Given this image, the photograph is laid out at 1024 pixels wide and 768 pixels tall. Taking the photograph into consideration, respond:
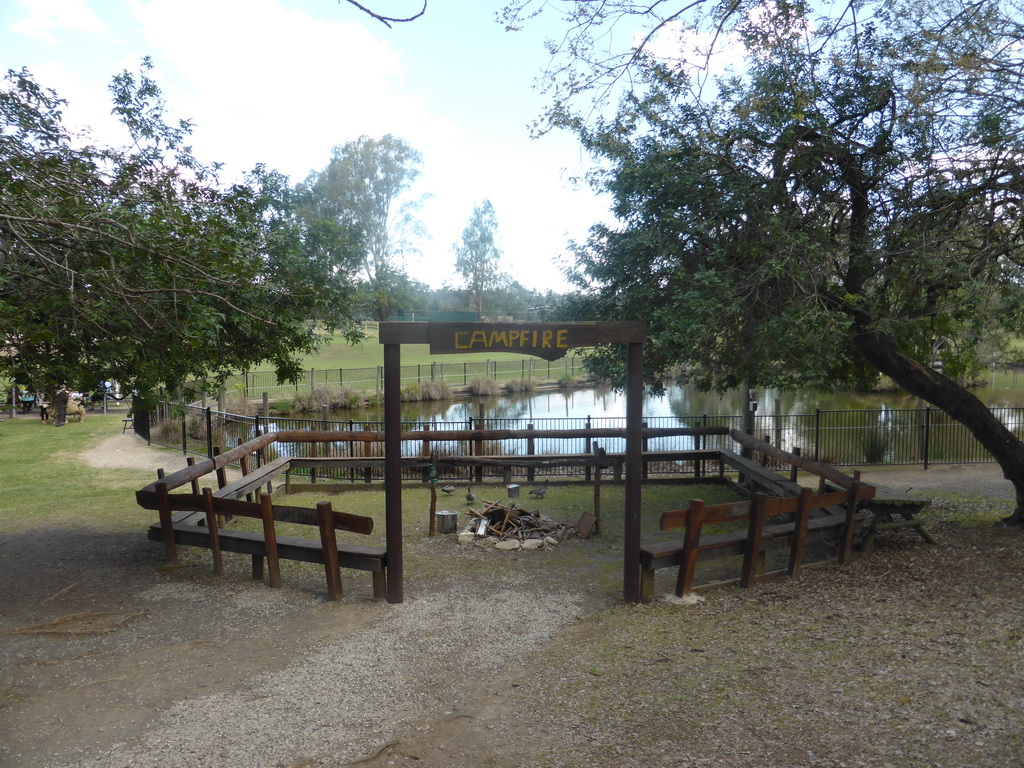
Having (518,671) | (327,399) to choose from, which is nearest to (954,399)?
(518,671)

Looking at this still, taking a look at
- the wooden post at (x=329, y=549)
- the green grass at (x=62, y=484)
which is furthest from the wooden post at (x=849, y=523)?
the green grass at (x=62, y=484)

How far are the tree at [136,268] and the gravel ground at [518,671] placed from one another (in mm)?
2440

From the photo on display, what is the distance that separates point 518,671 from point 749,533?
290cm

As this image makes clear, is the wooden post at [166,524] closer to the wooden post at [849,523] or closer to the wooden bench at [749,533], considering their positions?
the wooden bench at [749,533]

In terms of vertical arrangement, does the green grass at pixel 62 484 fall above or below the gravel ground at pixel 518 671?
above

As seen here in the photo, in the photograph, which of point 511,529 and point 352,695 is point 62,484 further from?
point 352,695

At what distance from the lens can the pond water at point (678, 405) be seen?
2908 centimetres

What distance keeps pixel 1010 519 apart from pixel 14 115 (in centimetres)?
1219

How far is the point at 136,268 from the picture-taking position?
6754 millimetres

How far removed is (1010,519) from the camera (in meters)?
9.25

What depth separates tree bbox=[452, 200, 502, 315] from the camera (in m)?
62.5

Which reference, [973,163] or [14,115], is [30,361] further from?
[973,163]

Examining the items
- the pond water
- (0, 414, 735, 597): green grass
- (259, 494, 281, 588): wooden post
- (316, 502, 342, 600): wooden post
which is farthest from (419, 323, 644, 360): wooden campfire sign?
the pond water

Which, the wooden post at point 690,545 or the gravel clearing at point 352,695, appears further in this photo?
the wooden post at point 690,545
